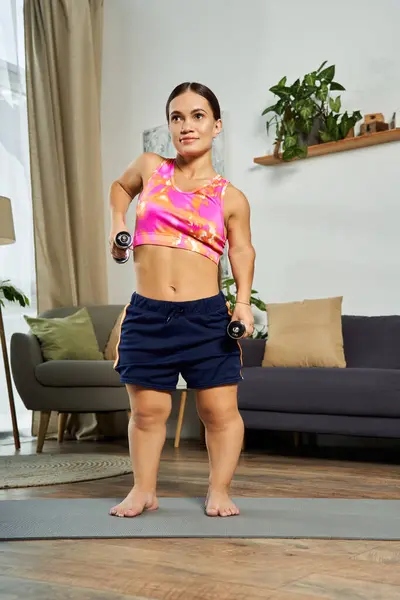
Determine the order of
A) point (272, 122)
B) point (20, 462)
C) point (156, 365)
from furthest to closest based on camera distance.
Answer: point (272, 122)
point (20, 462)
point (156, 365)

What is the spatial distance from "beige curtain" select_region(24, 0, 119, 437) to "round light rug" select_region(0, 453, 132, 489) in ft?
4.15

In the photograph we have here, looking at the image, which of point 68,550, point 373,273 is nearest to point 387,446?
point 373,273

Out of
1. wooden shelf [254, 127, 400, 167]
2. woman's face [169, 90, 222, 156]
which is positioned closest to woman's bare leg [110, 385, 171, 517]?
woman's face [169, 90, 222, 156]

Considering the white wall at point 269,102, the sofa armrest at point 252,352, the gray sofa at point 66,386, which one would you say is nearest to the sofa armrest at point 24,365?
the gray sofa at point 66,386

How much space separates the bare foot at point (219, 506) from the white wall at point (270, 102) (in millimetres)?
2561

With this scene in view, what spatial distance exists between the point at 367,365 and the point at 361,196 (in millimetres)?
1022

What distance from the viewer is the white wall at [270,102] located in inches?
178

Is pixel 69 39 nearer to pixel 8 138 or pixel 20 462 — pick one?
pixel 8 138

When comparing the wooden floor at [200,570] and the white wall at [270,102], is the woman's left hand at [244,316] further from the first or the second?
the white wall at [270,102]

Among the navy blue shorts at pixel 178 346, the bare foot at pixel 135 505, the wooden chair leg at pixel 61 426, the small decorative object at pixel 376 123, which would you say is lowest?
the wooden chair leg at pixel 61 426

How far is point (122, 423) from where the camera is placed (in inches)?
206

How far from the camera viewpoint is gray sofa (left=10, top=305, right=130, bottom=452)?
420 cm

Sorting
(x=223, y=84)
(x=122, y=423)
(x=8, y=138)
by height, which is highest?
(x=223, y=84)

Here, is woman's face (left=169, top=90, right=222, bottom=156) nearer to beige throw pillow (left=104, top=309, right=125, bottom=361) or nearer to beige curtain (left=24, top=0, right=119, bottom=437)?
beige throw pillow (left=104, top=309, right=125, bottom=361)
